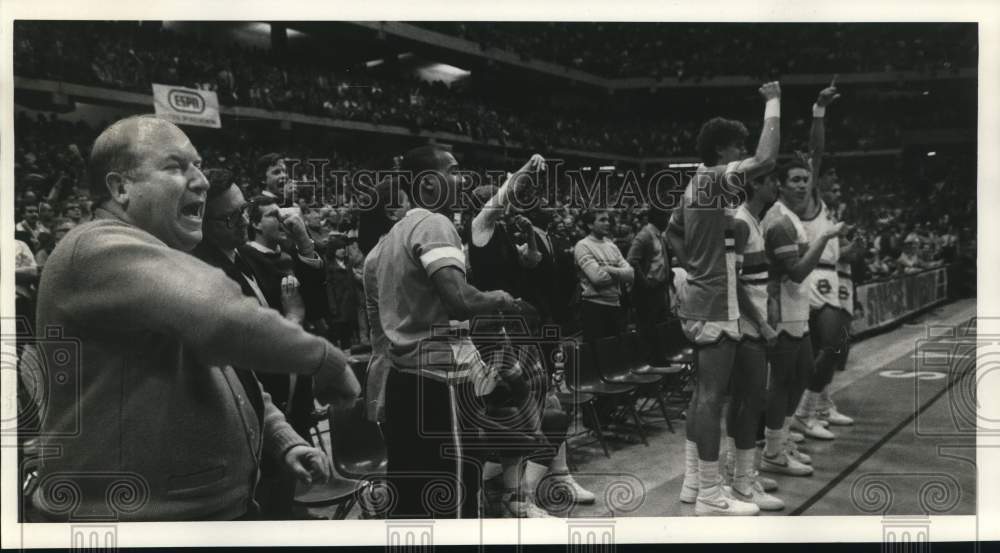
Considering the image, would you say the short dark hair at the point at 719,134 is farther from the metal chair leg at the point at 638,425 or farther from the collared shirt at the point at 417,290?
the metal chair leg at the point at 638,425

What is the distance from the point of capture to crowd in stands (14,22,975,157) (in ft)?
10.9

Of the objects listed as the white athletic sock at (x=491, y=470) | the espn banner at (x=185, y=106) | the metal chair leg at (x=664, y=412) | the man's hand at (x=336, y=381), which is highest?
the espn banner at (x=185, y=106)

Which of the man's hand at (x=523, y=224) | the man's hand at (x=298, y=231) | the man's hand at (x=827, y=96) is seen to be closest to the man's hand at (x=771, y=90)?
the man's hand at (x=827, y=96)

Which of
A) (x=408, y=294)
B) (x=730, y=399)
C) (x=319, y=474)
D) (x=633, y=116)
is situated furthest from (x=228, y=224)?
(x=730, y=399)

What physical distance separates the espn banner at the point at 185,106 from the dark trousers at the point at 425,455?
1.37 meters

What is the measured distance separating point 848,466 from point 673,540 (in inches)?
39.5

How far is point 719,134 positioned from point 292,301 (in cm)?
198

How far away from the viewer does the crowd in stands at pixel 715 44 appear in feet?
11.5

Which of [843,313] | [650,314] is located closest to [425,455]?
[650,314]

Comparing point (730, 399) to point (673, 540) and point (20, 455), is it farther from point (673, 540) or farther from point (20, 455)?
point (20, 455)

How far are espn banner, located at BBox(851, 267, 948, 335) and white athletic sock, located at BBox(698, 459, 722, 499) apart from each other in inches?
61.0

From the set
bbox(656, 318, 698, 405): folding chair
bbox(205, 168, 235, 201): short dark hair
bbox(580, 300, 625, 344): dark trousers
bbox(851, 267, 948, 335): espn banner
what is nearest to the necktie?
bbox(205, 168, 235, 201): short dark hair

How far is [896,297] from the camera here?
5305 millimetres

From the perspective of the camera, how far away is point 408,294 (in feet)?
9.82
